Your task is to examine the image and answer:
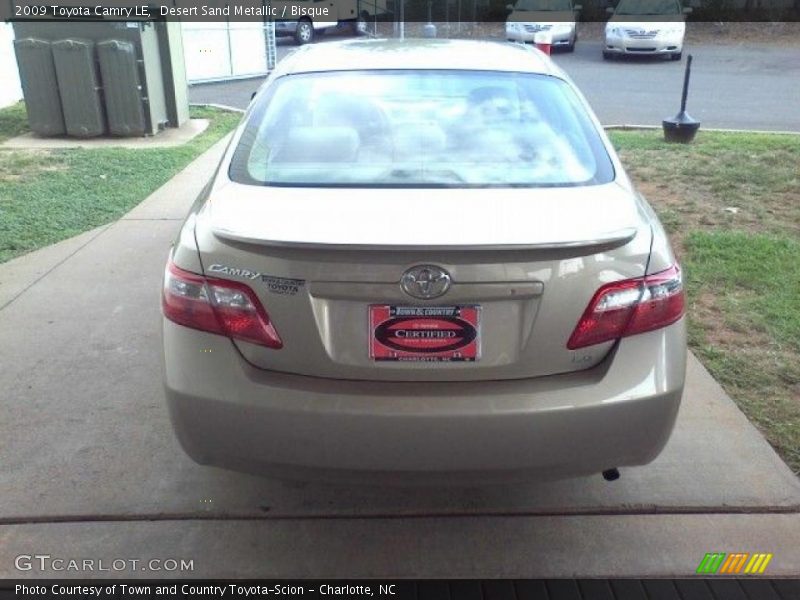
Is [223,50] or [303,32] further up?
[223,50]

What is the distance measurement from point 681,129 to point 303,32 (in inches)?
650

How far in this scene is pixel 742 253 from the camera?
17.5 feet

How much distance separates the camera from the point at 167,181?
7.64 meters

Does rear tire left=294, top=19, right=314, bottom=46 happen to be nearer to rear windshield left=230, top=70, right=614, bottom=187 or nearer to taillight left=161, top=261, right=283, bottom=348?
rear windshield left=230, top=70, right=614, bottom=187

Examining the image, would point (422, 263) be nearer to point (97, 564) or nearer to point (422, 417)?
point (422, 417)

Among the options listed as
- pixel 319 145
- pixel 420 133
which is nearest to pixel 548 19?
pixel 420 133

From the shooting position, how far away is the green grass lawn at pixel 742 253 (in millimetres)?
3660

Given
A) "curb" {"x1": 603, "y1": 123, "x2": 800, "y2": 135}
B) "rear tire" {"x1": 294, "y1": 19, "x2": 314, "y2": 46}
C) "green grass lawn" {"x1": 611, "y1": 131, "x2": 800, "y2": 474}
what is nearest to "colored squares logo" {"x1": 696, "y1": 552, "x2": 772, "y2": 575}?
"green grass lawn" {"x1": 611, "y1": 131, "x2": 800, "y2": 474}

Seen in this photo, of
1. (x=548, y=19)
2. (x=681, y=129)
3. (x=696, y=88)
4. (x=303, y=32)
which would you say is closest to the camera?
(x=681, y=129)

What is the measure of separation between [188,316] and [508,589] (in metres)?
1.34

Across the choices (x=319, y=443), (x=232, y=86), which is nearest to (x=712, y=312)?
(x=319, y=443)

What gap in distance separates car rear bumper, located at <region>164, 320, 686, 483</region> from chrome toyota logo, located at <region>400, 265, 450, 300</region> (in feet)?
0.95

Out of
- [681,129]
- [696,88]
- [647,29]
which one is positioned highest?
[647,29]

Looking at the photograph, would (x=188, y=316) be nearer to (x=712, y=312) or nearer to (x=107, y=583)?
(x=107, y=583)
